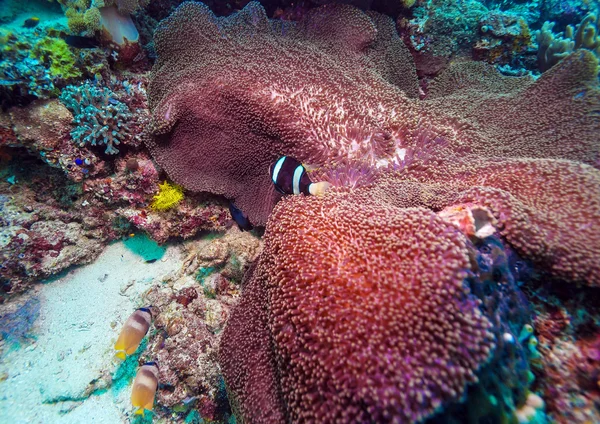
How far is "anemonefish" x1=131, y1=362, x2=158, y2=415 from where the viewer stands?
3.03 metres

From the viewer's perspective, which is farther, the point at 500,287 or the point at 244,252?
the point at 244,252

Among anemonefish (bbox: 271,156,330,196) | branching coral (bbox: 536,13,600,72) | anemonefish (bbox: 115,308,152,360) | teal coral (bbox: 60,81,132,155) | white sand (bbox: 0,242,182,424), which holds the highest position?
branching coral (bbox: 536,13,600,72)

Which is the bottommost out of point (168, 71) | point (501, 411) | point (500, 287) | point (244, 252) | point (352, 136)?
point (244, 252)

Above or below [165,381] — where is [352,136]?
above

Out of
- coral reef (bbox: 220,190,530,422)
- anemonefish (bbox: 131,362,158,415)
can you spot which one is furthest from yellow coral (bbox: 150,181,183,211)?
coral reef (bbox: 220,190,530,422)

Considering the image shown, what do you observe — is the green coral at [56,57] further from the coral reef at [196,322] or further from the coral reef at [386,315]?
the coral reef at [386,315]

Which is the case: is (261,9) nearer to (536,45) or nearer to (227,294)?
(227,294)

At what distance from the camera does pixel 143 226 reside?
3793 mm

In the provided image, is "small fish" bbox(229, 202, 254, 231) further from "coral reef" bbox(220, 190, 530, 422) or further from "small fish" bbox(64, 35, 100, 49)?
"small fish" bbox(64, 35, 100, 49)

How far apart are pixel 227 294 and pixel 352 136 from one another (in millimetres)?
2450

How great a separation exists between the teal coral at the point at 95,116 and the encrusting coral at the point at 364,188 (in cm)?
45

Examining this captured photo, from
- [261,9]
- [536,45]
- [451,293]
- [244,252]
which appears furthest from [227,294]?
[536,45]

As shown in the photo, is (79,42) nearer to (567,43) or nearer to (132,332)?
(132,332)

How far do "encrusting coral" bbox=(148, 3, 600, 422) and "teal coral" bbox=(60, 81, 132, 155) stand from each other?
0.45 metres
